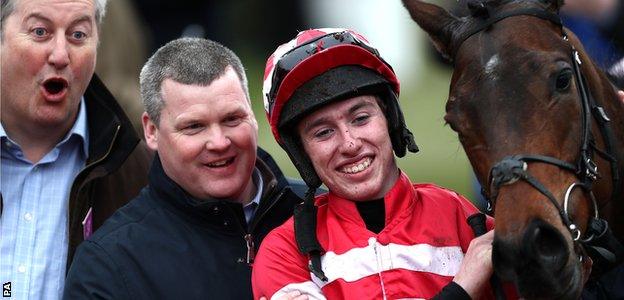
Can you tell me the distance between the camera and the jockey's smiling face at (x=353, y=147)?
13.2ft

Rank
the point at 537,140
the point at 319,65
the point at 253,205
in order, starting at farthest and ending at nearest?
the point at 253,205 → the point at 319,65 → the point at 537,140

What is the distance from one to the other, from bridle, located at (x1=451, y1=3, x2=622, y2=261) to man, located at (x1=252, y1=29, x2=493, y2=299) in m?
0.26

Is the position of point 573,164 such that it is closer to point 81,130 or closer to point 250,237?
point 250,237

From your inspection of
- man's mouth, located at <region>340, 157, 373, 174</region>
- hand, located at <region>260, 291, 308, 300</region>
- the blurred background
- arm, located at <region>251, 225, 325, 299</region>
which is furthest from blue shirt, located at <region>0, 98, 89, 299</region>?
the blurred background

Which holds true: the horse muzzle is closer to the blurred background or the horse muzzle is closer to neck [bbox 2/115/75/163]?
neck [bbox 2/115/75/163]

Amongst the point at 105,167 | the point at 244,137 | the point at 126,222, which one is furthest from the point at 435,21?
the point at 105,167

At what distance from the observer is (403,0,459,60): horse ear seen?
4.25 m

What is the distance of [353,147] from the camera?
4.01 metres

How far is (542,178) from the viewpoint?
12.1 feet

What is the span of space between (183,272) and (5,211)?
933mm

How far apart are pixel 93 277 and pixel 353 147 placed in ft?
3.75

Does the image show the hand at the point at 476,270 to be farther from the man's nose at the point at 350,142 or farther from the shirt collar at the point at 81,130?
the shirt collar at the point at 81,130

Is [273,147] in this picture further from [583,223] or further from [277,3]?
[583,223]

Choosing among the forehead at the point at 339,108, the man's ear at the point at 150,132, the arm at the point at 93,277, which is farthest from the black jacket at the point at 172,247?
the forehead at the point at 339,108
